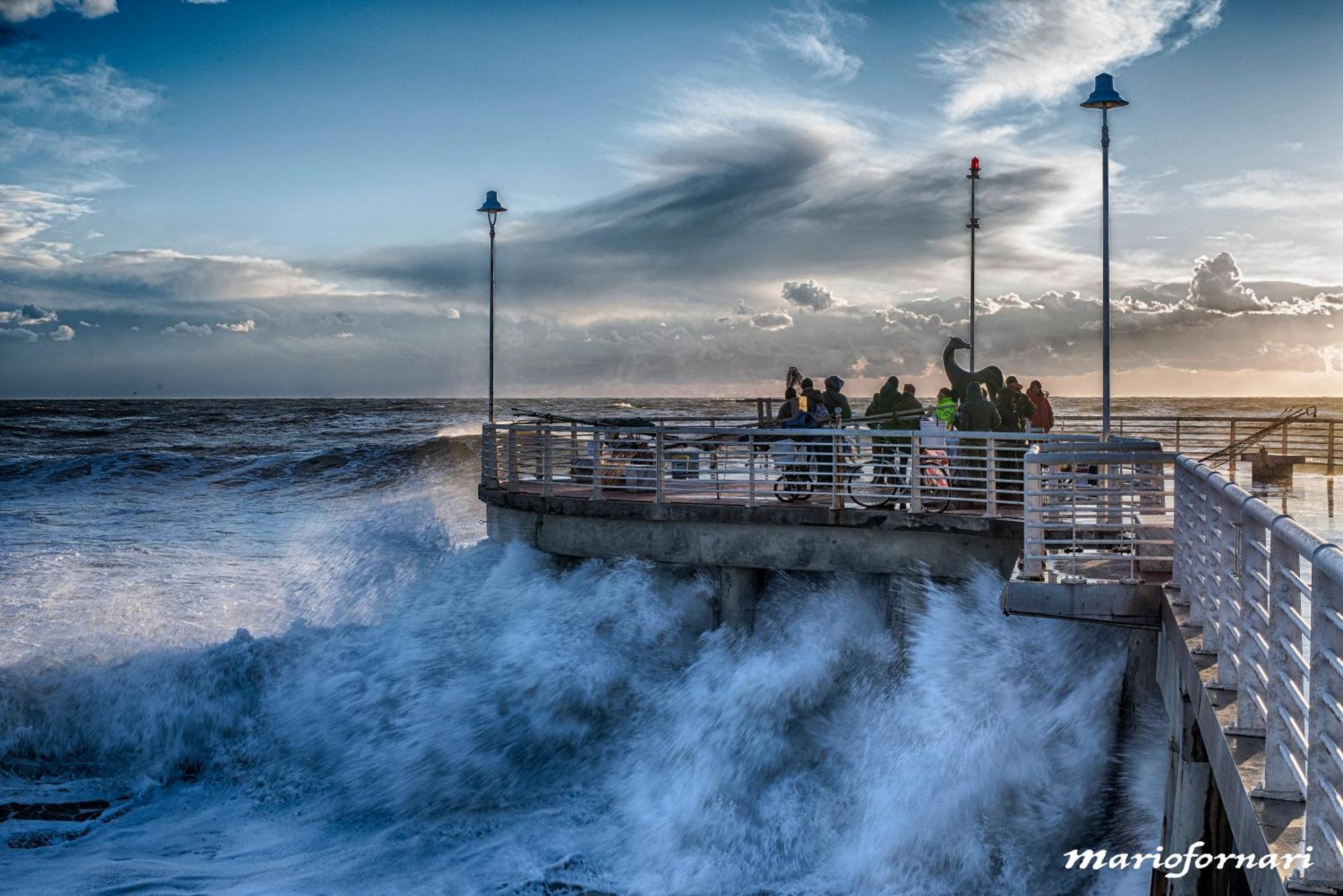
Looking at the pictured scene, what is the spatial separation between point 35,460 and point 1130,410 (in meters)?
95.0

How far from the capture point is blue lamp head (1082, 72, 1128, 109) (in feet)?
47.8

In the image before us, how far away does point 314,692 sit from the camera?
14.6 meters

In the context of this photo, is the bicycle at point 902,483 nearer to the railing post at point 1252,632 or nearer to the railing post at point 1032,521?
the railing post at point 1032,521

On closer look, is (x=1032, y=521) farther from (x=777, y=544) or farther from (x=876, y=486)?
(x=777, y=544)

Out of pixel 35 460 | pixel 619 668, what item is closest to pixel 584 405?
pixel 35 460

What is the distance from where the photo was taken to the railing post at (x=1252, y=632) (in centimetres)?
509

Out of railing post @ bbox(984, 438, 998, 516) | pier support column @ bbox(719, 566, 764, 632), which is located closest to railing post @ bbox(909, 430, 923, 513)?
railing post @ bbox(984, 438, 998, 516)

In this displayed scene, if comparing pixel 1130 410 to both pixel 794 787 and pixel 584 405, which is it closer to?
pixel 584 405

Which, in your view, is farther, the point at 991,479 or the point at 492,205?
the point at 492,205

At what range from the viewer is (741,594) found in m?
14.1

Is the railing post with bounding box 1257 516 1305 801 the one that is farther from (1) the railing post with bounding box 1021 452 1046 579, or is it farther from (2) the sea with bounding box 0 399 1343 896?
(1) the railing post with bounding box 1021 452 1046 579

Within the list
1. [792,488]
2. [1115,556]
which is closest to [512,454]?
[792,488]

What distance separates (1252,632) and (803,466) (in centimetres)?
1046

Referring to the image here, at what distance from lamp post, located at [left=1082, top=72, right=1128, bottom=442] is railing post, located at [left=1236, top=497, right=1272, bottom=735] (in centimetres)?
939
